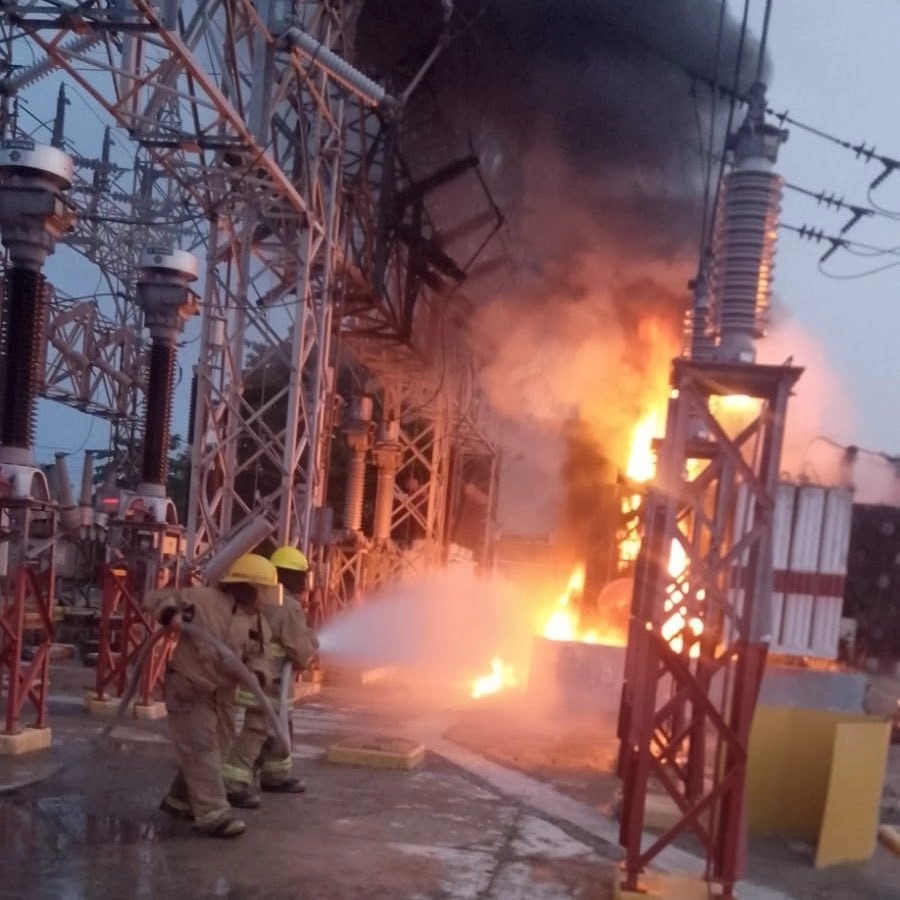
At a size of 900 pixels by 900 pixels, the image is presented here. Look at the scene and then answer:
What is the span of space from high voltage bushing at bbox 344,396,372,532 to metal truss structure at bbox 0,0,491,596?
0.70 meters

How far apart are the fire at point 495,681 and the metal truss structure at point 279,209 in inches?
125

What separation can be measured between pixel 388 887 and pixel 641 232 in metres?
16.8

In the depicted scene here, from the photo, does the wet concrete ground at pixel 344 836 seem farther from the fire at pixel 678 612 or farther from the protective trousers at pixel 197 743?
the fire at pixel 678 612

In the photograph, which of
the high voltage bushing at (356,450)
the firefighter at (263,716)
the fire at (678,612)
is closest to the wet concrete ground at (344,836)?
the firefighter at (263,716)

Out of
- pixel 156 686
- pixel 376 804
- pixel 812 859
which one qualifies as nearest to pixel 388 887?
pixel 376 804

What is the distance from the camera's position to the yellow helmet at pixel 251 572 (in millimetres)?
7090

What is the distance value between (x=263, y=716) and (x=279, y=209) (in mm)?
7390

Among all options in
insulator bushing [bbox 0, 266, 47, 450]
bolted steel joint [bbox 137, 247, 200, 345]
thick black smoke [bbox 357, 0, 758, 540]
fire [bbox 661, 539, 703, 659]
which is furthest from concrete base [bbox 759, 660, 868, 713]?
insulator bushing [bbox 0, 266, 47, 450]

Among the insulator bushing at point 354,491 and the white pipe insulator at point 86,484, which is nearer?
the white pipe insulator at point 86,484

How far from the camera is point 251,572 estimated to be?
709cm

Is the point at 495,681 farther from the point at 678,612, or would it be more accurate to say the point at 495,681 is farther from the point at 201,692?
the point at 201,692

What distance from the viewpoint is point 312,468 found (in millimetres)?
13758

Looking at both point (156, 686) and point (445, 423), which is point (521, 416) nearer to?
point (445, 423)

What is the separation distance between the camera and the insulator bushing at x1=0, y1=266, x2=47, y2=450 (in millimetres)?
9203
